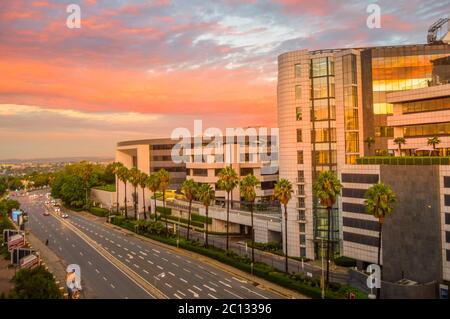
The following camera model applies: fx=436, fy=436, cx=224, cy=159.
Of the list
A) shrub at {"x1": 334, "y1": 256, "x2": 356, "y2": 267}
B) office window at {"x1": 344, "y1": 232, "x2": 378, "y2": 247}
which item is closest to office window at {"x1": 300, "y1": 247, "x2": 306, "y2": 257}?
shrub at {"x1": 334, "y1": 256, "x2": 356, "y2": 267}

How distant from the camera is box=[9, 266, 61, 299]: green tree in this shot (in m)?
42.6

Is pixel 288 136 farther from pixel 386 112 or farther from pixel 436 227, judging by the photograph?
pixel 436 227

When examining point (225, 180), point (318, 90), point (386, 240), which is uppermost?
point (318, 90)

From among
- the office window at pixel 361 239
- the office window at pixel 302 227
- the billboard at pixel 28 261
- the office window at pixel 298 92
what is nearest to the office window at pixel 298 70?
the office window at pixel 298 92

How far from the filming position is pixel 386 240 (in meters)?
61.4

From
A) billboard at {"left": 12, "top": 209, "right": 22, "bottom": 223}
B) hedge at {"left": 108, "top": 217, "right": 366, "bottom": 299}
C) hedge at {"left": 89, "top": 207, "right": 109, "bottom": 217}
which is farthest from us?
hedge at {"left": 89, "top": 207, "right": 109, "bottom": 217}

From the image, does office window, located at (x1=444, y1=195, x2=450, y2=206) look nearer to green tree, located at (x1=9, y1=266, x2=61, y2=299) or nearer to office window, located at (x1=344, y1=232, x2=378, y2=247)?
office window, located at (x1=344, y1=232, x2=378, y2=247)

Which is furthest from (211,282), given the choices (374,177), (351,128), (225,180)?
(351,128)

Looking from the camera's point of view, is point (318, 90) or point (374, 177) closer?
point (374, 177)

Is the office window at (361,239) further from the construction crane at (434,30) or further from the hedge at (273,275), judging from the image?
the construction crane at (434,30)

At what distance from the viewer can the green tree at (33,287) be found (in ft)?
140

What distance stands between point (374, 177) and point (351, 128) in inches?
603

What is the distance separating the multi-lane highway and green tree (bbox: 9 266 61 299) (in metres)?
12.9
